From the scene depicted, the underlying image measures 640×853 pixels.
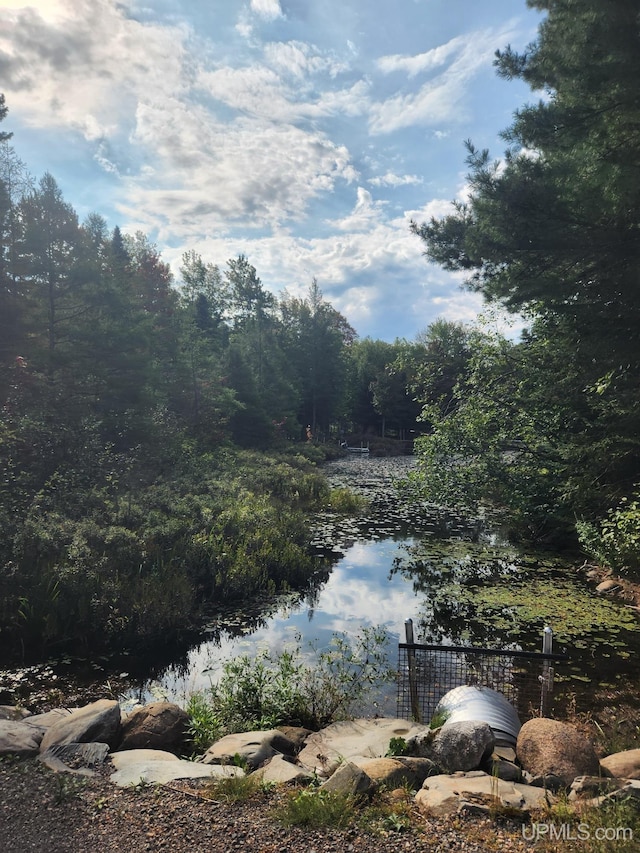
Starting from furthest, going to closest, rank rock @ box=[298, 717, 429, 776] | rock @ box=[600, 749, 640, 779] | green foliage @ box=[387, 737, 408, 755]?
rock @ box=[298, 717, 429, 776]
green foliage @ box=[387, 737, 408, 755]
rock @ box=[600, 749, 640, 779]

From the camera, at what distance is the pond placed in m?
7.18

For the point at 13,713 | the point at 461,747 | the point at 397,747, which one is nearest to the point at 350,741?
the point at 397,747

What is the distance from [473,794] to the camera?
138 inches

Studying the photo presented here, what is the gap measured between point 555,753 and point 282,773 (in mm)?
2244

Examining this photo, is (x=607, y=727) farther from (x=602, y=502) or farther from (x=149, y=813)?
(x=602, y=502)

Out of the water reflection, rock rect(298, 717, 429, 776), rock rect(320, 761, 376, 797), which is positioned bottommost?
the water reflection

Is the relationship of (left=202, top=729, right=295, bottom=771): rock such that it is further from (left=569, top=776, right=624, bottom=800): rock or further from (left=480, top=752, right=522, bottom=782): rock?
(left=569, top=776, right=624, bottom=800): rock

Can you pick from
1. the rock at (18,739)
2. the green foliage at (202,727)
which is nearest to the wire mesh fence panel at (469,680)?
the green foliage at (202,727)

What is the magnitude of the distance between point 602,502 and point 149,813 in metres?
9.83

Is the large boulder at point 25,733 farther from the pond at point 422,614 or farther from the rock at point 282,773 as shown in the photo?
the rock at point 282,773

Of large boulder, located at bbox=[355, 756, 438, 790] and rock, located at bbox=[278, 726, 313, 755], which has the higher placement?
large boulder, located at bbox=[355, 756, 438, 790]

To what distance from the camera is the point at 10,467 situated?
1273cm

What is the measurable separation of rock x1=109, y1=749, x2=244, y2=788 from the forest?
12.7 feet

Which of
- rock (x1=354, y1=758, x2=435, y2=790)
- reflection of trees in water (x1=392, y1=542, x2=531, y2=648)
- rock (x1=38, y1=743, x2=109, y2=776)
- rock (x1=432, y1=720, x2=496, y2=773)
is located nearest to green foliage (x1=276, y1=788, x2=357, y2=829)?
rock (x1=354, y1=758, x2=435, y2=790)
